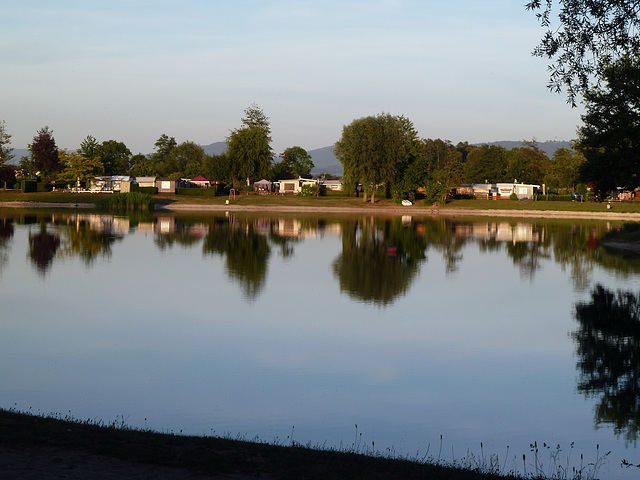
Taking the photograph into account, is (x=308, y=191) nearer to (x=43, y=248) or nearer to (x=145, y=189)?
(x=145, y=189)

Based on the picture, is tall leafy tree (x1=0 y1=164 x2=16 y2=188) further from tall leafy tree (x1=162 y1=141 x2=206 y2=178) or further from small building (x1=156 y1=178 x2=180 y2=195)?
tall leafy tree (x1=162 y1=141 x2=206 y2=178)

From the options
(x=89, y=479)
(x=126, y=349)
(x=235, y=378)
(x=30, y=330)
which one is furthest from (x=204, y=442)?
(x=30, y=330)

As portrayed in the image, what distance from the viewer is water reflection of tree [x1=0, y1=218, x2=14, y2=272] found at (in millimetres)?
32219

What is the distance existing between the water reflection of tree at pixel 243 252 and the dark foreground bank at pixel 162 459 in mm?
15589

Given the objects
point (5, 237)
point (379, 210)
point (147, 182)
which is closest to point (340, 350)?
point (5, 237)

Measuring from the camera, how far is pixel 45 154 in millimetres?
117688

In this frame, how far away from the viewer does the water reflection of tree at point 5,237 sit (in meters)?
32.2

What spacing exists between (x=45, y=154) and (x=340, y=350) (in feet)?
369

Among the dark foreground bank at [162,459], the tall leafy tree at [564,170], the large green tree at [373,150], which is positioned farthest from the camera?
the tall leafy tree at [564,170]

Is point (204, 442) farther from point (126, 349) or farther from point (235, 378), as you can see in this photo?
point (126, 349)

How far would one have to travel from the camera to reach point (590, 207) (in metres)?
90.7

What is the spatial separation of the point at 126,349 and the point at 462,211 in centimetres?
8319

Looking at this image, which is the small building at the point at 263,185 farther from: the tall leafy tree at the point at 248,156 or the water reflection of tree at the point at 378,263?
the water reflection of tree at the point at 378,263

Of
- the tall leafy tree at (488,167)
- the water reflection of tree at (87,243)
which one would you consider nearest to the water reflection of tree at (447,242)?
the water reflection of tree at (87,243)
